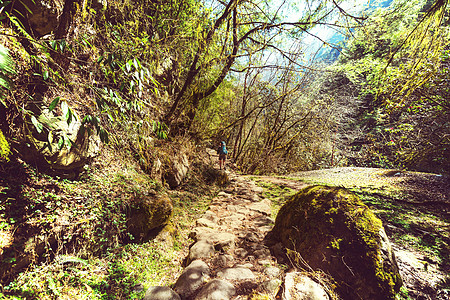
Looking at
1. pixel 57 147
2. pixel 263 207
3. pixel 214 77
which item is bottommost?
pixel 263 207

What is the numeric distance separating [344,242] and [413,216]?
2.46 meters

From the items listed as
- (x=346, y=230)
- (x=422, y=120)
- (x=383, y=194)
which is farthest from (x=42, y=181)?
(x=422, y=120)

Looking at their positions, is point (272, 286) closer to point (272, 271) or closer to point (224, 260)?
point (272, 271)

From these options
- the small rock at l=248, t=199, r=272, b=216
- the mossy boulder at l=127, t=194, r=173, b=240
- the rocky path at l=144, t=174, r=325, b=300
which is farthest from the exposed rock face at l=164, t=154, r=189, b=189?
the small rock at l=248, t=199, r=272, b=216

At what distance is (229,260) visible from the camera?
7.49 ft

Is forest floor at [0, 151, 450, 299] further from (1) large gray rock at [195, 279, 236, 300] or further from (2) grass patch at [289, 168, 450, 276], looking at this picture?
(1) large gray rock at [195, 279, 236, 300]

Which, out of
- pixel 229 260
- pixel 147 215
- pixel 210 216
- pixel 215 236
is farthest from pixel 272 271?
pixel 210 216

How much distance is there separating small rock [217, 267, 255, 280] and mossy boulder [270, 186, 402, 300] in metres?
0.68

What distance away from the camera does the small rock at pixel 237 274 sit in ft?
6.08

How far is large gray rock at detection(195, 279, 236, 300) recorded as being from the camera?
1.56m

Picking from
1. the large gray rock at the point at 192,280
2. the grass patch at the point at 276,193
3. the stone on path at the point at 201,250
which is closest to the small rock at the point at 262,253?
the stone on path at the point at 201,250

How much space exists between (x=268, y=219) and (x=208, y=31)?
166 inches

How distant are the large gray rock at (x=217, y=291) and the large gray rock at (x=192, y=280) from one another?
18cm

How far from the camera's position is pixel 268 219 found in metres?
3.58
